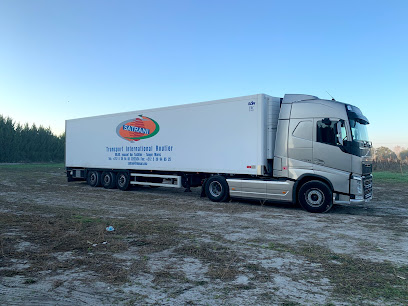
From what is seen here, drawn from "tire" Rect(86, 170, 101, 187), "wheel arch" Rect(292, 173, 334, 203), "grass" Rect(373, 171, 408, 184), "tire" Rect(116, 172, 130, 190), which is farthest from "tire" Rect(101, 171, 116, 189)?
"grass" Rect(373, 171, 408, 184)

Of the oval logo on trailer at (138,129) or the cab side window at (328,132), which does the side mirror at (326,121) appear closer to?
the cab side window at (328,132)

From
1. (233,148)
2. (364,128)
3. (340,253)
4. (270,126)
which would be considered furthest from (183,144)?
(340,253)

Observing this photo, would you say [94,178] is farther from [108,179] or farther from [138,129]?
[138,129]

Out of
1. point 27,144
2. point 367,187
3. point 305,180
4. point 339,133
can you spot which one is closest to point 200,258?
point 305,180

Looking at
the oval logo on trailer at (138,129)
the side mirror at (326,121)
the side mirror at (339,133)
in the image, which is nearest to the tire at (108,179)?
the oval logo on trailer at (138,129)

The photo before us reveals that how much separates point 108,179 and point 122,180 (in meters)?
1.07

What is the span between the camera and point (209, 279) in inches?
179

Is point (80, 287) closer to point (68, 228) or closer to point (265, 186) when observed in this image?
point (68, 228)

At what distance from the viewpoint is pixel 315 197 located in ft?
34.6

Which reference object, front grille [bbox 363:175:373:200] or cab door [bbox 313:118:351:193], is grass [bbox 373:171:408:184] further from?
cab door [bbox 313:118:351:193]

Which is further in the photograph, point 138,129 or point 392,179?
point 392,179

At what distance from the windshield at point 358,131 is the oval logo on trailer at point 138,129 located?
8016 mm

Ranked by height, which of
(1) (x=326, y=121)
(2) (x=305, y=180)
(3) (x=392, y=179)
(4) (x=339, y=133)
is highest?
(1) (x=326, y=121)

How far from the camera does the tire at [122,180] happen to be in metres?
16.4
